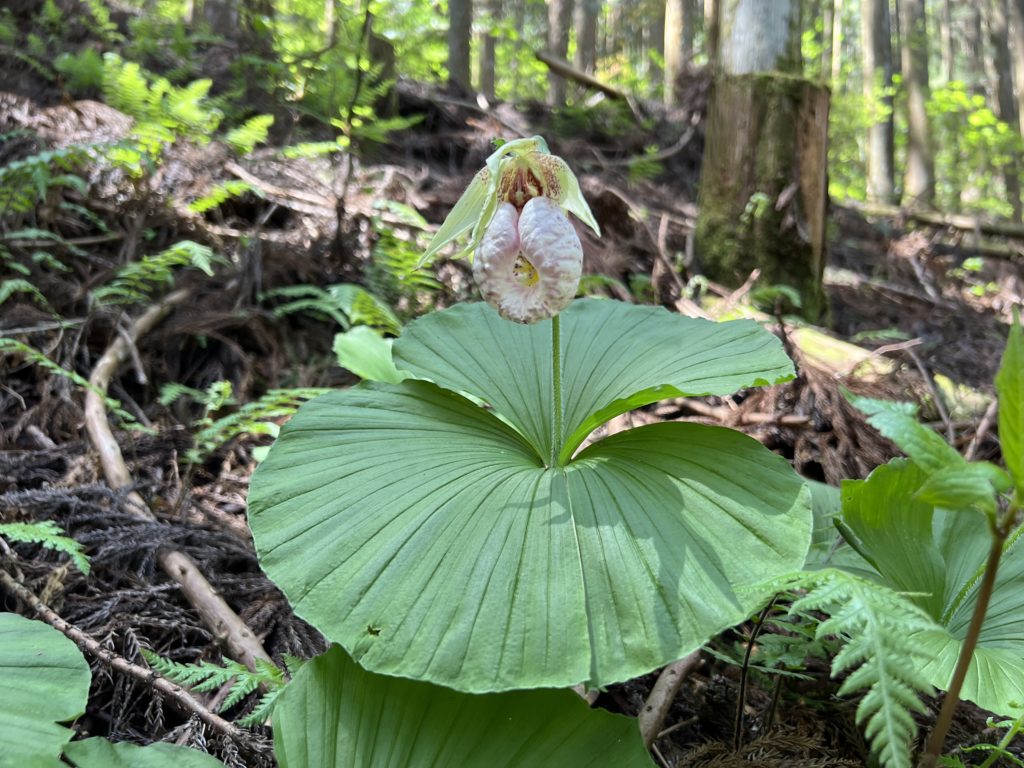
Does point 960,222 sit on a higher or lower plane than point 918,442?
higher

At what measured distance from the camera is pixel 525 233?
1.24 metres

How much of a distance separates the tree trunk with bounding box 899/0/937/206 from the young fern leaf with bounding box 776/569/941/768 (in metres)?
11.9

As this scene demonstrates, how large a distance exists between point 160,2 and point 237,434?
7.78m

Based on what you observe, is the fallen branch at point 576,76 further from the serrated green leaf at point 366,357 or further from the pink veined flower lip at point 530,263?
the pink veined flower lip at point 530,263

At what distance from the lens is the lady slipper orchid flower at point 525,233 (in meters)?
1.22

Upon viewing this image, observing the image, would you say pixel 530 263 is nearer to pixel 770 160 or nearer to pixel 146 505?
pixel 146 505

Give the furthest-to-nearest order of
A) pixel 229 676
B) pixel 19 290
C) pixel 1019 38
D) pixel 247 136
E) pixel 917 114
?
pixel 1019 38
pixel 917 114
pixel 247 136
pixel 19 290
pixel 229 676

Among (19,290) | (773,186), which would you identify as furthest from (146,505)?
(773,186)

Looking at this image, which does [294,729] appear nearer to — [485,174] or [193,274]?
[485,174]

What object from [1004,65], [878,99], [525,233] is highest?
[1004,65]

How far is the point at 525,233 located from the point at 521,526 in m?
0.52

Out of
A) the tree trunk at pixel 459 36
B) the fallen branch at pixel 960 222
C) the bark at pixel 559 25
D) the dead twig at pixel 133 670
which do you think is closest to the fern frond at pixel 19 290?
the dead twig at pixel 133 670

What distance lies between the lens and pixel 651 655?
991 mm

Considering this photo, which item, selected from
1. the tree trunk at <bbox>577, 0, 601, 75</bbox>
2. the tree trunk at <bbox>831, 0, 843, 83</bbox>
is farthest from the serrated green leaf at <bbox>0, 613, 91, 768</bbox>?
the tree trunk at <bbox>831, 0, 843, 83</bbox>
